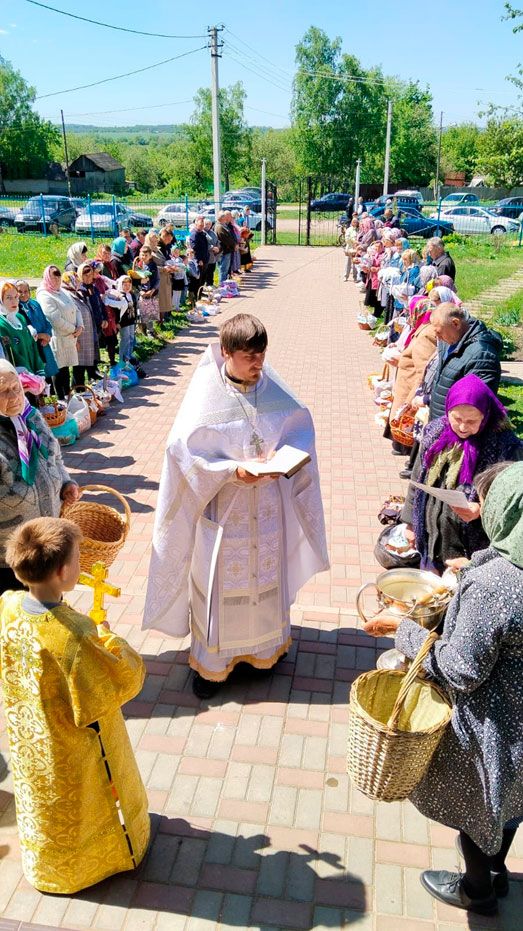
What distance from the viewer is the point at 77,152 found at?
85.2m

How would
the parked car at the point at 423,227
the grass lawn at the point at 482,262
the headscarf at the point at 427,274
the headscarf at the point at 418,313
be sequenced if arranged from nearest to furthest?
1. the headscarf at the point at 418,313
2. the headscarf at the point at 427,274
3. the grass lawn at the point at 482,262
4. the parked car at the point at 423,227

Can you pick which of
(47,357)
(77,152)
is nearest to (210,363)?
(47,357)

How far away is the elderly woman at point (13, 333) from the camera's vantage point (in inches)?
275

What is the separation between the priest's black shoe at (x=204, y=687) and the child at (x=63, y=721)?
115 centimetres

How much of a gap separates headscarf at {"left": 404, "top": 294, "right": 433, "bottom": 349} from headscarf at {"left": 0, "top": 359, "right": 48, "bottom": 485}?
15.4ft

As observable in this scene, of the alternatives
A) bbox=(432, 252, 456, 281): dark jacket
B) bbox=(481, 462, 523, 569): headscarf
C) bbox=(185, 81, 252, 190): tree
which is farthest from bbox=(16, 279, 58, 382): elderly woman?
bbox=(185, 81, 252, 190): tree

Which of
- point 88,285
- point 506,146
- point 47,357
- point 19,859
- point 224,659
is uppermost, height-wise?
point 506,146

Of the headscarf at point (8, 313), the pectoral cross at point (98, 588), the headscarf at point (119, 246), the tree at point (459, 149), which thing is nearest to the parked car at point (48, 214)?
the headscarf at point (119, 246)

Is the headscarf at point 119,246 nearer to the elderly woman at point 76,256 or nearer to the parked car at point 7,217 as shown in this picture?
the elderly woman at point 76,256

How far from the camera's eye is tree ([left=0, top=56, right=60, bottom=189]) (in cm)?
6812

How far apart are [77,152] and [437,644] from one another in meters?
93.9

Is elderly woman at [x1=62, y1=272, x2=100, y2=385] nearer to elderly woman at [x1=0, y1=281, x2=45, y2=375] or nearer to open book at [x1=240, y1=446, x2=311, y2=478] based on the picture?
elderly woman at [x1=0, y1=281, x2=45, y2=375]

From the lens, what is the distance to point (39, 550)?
2.38 m

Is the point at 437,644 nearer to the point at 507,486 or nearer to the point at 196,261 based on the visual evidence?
the point at 507,486
